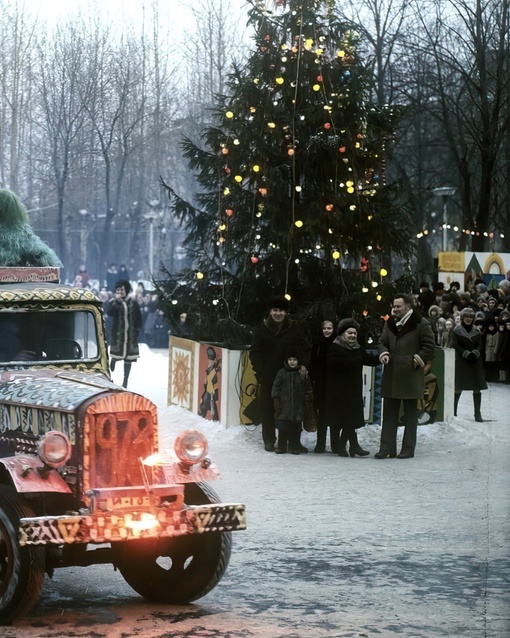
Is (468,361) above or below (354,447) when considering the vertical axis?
above

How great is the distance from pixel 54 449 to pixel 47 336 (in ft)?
6.19

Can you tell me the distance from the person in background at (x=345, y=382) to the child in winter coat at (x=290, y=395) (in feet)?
0.96

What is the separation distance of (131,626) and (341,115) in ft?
33.5

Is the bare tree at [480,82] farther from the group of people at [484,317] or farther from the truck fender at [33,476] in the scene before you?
the truck fender at [33,476]

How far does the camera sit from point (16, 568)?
24.0 ft

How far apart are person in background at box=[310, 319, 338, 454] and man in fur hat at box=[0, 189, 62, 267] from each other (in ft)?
10.7

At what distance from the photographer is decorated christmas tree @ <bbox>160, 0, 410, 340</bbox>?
16484mm

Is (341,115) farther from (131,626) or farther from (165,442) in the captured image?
(131,626)

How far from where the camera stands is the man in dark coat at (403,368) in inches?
578

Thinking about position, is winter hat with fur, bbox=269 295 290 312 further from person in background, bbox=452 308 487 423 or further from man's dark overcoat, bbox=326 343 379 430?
person in background, bbox=452 308 487 423

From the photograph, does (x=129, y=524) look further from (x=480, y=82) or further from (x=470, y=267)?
(x=480, y=82)

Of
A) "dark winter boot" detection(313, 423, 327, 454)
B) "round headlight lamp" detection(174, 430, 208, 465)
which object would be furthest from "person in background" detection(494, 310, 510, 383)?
"round headlight lamp" detection(174, 430, 208, 465)

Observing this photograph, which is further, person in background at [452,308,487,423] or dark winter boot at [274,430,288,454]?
person in background at [452,308,487,423]

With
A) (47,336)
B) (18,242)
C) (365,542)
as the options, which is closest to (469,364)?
(18,242)
